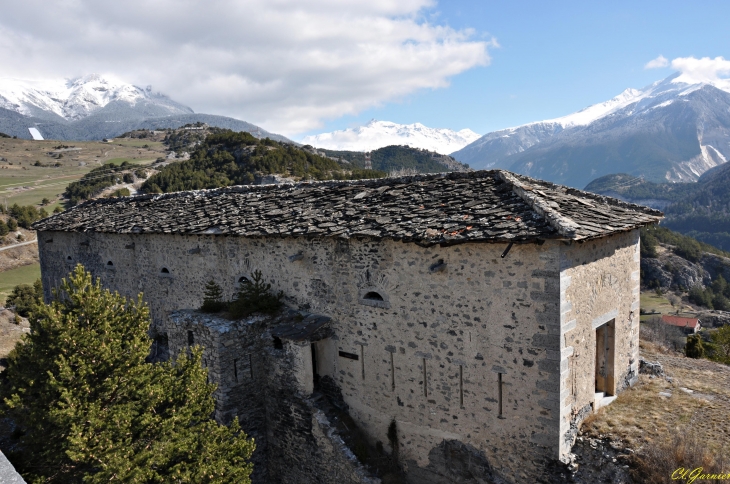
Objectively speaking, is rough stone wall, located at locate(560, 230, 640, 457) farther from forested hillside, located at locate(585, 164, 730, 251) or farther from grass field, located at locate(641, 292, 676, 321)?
forested hillside, located at locate(585, 164, 730, 251)

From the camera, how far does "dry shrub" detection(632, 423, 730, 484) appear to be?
670cm

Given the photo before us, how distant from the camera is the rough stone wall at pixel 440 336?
7.64 metres

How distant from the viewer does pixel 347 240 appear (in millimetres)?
9828

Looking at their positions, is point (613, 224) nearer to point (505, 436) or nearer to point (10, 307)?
point (505, 436)

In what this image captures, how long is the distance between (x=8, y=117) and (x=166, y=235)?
159498 mm

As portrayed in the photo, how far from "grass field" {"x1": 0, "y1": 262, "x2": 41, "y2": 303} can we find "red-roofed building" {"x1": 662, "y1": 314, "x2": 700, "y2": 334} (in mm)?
52793

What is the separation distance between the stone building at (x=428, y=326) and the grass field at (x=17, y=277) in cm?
2730

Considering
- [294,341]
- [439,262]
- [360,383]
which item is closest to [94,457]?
[294,341]

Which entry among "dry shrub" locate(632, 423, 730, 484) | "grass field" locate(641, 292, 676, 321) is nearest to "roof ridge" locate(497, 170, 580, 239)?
"dry shrub" locate(632, 423, 730, 484)

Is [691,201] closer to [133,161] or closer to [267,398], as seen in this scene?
[133,161]

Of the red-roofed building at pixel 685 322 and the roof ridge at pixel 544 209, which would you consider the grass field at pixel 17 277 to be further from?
the red-roofed building at pixel 685 322

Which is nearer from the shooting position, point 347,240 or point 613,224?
point 613,224

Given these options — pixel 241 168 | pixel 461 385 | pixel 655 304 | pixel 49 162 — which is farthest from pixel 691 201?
pixel 461 385

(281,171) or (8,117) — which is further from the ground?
(8,117)
